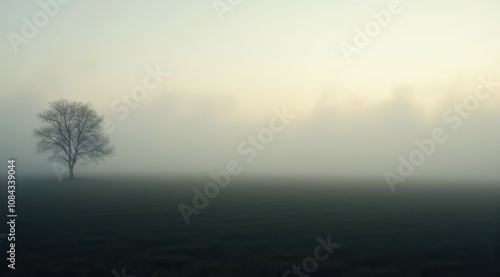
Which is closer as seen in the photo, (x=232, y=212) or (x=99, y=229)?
(x=99, y=229)

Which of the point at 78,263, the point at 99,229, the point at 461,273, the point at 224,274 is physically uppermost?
the point at 99,229

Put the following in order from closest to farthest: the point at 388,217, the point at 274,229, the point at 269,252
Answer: the point at 269,252
the point at 274,229
the point at 388,217

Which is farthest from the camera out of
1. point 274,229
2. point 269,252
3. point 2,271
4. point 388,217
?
point 388,217

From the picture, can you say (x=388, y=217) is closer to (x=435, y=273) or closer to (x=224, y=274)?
(x=435, y=273)

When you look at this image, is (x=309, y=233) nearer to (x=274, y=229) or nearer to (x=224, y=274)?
(x=274, y=229)

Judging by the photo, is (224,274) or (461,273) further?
(461,273)

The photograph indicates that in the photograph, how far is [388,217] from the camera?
112 feet

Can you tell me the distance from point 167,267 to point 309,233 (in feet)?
40.3

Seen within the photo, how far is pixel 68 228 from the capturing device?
2523cm

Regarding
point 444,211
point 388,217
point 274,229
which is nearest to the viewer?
point 274,229

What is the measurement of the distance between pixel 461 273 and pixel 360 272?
5.02 m

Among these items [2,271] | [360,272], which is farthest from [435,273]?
[2,271]

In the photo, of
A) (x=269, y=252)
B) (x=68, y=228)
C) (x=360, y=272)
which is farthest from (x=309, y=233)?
(x=68, y=228)

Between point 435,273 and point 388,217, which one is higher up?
point 388,217
